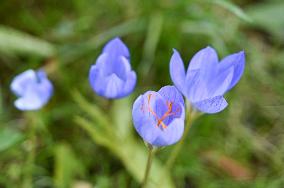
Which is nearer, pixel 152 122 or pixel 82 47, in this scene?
pixel 152 122

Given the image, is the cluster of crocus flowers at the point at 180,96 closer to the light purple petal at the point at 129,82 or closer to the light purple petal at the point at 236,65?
the light purple petal at the point at 236,65

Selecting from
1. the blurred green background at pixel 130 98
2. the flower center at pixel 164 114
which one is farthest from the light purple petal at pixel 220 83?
the blurred green background at pixel 130 98

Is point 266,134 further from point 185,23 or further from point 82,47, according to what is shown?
point 82,47

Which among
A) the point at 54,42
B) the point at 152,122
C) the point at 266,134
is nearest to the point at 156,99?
the point at 152,122

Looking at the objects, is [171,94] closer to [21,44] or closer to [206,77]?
[206,77]

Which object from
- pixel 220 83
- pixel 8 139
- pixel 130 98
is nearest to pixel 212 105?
pixel 220 83

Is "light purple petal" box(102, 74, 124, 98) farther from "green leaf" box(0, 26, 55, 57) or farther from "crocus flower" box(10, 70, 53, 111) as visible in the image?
"green leaf" box(0, 26, 55, 57)

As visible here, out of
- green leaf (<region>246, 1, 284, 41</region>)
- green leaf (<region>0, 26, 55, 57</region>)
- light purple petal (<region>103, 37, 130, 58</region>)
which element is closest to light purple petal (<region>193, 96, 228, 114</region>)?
light purple petal (<region>103, 37, 130, 58</region>)
